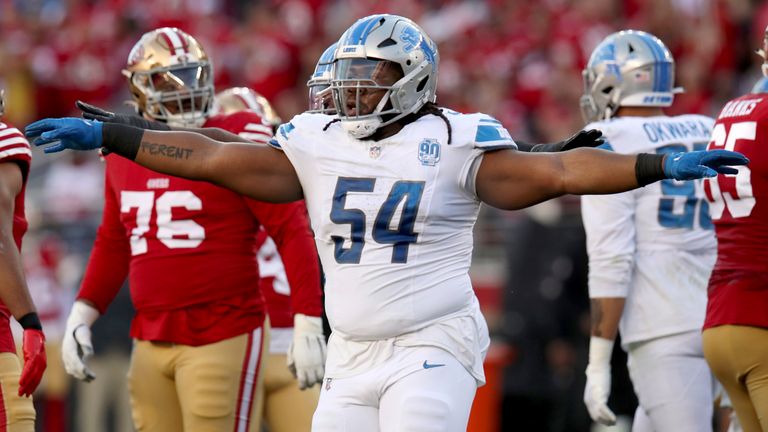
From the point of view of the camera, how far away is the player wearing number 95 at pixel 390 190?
14.1ft

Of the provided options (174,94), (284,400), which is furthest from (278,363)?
(174,94)

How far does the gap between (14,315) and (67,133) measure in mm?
889

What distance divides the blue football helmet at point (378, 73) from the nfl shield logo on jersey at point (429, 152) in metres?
0.15

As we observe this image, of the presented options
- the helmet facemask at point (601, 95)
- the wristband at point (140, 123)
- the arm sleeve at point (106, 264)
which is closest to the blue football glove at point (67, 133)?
the wristband at point (140, 123)

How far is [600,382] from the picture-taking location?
5777 mm

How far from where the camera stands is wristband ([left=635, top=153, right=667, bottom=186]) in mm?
4129

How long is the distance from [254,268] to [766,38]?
7.35 feet

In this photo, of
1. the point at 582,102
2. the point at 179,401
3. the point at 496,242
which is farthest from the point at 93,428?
the point at 582,102

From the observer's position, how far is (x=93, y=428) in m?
9.62

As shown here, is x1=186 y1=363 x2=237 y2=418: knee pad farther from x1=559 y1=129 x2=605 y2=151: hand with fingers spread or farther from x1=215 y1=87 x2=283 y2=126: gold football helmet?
x1=559 y1=129 x2=605 y2=151: hand with fingers spread

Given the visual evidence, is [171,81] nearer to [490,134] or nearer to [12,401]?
[12,401]

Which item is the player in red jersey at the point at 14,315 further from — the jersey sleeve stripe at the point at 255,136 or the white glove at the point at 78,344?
the jersey sleeve stripe at the point at 255,136

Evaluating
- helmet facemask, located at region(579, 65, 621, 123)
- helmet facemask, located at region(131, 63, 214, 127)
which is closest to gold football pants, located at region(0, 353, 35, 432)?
helmet facemask, located at region(131, 63, 214, 127)

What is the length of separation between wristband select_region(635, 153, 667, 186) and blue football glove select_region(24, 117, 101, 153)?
173cm
